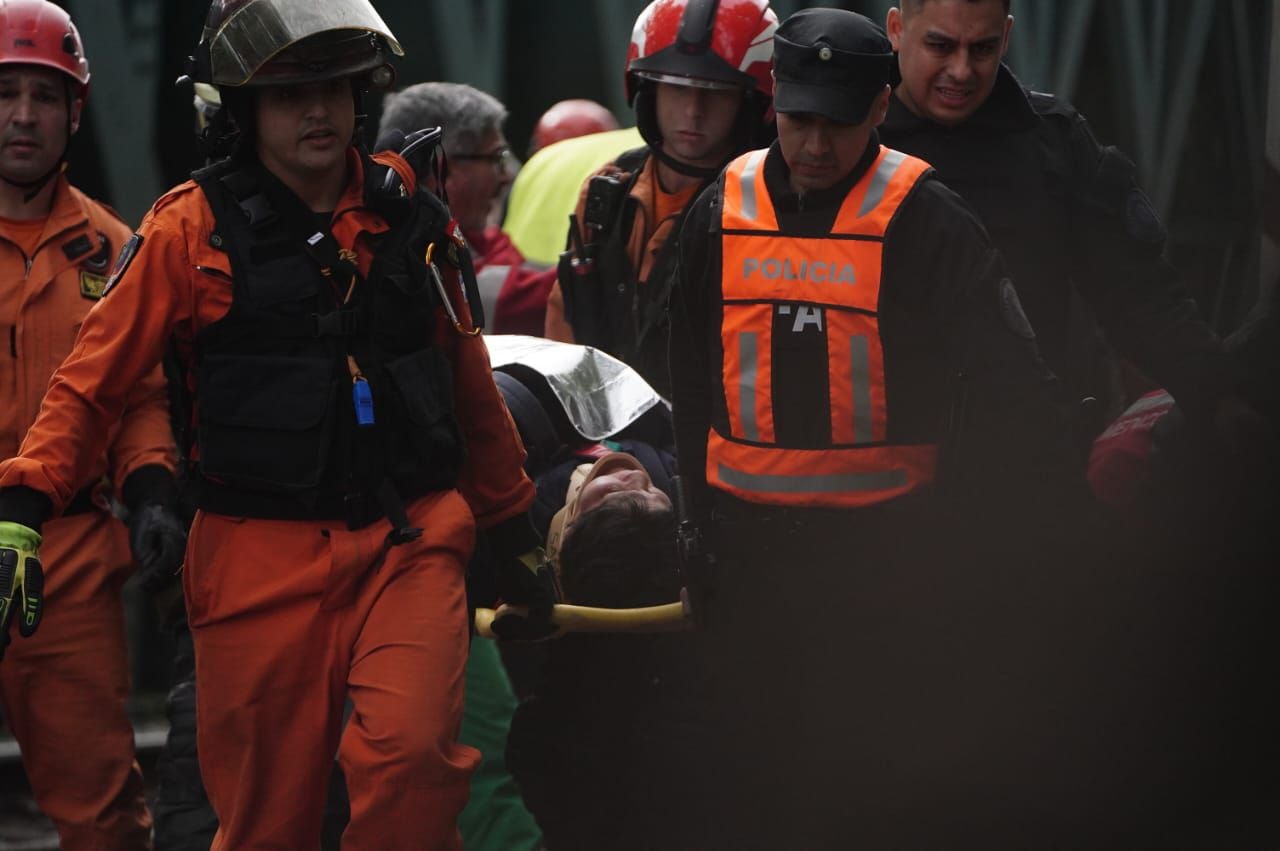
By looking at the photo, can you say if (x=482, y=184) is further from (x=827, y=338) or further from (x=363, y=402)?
(x=363, y=402)

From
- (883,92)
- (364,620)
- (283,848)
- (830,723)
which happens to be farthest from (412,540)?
(883,92)

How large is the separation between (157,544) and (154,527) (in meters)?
0.04

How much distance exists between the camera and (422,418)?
3607 mm

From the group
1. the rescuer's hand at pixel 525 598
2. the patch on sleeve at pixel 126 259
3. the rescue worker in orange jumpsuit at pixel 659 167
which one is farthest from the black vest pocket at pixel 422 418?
the rescue worker in orange jumpsuit at pixel 659 167

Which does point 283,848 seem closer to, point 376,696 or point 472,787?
point 376,696

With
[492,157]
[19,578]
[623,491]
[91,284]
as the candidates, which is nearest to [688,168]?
[492,157]

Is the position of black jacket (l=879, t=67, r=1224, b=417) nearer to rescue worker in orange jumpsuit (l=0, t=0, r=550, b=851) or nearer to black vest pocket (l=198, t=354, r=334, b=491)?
rescue worker in orange jumpsuit (l=0, t=0, r=550, b=851)

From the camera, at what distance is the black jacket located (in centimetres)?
419

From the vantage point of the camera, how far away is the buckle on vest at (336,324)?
3535mm

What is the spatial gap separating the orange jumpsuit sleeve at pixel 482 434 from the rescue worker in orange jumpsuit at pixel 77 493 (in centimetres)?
77

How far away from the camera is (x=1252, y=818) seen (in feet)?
14.1

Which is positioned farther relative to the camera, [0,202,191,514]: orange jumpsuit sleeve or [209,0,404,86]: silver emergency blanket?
[209,0,404,86]: silver emergency blanket

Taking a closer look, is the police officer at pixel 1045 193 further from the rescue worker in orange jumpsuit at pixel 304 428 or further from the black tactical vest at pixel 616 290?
the rescue worker in orange jumpsuit at pixel 304 428

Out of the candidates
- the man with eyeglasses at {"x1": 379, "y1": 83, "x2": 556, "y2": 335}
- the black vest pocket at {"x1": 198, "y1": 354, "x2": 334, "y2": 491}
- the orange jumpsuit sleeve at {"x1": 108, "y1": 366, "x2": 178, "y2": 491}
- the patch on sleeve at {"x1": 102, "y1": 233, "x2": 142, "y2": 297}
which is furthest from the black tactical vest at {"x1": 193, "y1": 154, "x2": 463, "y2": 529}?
the man with eyeglasses at {"x1": 379, "y1": 83, "x2": 556, "y2": 335}
